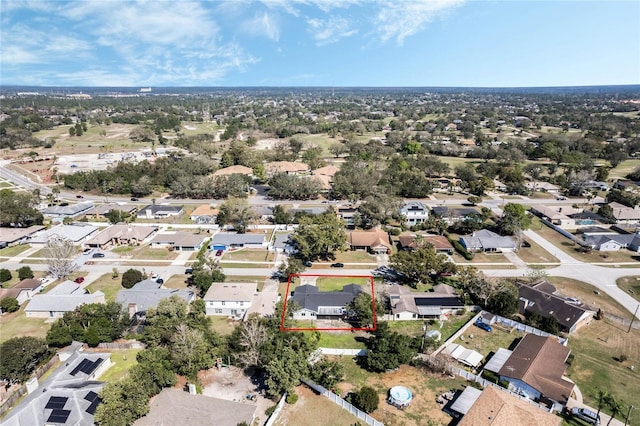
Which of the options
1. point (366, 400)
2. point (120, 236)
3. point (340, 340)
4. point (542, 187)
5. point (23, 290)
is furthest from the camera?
point (542, 187)

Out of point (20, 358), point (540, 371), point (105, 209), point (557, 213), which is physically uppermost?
point (105, 209)

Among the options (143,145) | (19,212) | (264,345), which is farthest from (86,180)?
(264,345)

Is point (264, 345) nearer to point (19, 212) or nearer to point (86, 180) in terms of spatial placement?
point (19, 212)

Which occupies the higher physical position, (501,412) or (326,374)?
(501,412)

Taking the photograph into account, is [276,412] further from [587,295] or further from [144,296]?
[587,295]

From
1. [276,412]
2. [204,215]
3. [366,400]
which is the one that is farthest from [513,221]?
[204,215]

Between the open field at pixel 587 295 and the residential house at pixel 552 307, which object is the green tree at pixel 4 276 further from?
the open field at pixel 587 295
